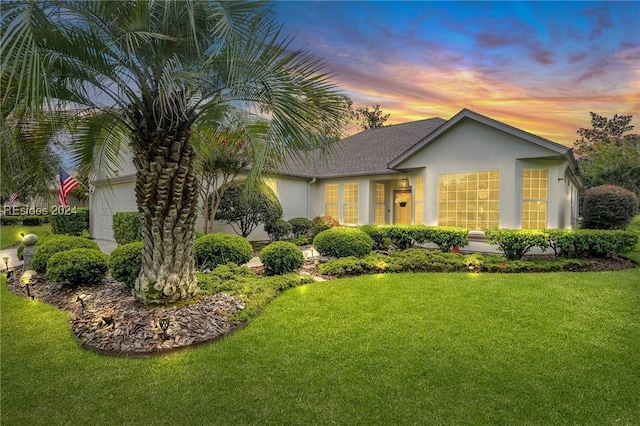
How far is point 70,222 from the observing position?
15758 millimetres

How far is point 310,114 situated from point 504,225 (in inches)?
353

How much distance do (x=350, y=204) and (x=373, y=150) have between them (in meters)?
3.36

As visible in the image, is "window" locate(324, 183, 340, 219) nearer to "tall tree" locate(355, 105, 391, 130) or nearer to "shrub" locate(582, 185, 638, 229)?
"shrub" locate(582, 185, 638, 229)

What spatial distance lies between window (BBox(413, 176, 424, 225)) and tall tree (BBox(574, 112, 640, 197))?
48.4 ft

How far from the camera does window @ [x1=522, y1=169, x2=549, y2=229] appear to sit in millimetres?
10352

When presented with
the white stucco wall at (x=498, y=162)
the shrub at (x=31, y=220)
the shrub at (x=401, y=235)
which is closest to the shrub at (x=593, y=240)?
the white stucco wall at (x=498, y=162)

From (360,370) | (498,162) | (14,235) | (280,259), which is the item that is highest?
(498,162)

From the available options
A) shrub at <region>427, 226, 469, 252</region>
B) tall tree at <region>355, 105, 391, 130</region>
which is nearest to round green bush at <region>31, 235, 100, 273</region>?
shrub at <region>427, 226, 469, 252</region>

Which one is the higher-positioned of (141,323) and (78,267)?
(78,267)

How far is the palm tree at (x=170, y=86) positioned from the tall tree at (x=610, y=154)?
23649 mm

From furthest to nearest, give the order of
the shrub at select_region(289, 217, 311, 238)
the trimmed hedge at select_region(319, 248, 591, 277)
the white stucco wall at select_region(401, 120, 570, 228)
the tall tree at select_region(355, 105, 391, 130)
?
the tall tree at select_region(355, 105, 391, 130) < the shrub at select_region(289, 217, 311, 238) < the white stucco wall at select_region(401, 120, 570, 228) < the trimmed hedge at select_region(319, 248, 591, 277)

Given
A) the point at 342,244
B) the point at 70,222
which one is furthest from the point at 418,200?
the point at 70,222

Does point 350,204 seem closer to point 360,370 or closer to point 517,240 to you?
point 517,240

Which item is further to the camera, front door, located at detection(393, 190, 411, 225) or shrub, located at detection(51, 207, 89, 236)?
shrub, located at detection(51, 207, 89, 236)
